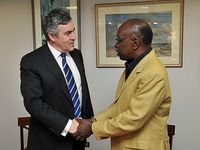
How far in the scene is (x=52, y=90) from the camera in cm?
183

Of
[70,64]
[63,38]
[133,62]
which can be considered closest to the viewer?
[133,62]

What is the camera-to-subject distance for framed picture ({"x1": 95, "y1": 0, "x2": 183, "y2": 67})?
2.59 m

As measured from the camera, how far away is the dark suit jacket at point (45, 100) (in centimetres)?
178

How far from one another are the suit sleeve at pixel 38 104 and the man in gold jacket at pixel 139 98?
248mm

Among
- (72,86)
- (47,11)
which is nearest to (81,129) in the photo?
(72,86)

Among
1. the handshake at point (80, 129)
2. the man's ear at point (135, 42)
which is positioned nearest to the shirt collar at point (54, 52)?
the handshake at point (80, 129)

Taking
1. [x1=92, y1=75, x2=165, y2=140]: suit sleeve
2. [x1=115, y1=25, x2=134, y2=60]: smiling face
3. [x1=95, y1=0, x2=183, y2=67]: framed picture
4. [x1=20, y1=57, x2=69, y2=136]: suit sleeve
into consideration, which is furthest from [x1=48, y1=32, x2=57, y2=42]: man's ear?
[x1=95, y1=0, x2=183, y2=67]: framed picture

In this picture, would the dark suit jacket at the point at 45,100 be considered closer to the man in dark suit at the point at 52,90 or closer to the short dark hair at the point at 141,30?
the man in dark suit at the point at 52,90

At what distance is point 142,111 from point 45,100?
658mm

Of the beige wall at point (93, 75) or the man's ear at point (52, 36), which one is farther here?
the beige wall at point (93, 75)

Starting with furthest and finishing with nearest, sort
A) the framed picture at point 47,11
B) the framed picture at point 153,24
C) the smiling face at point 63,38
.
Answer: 1. the framed picture at point 47,11
2. the framed picture at point 153,24
3. the smiling face at point 63,38

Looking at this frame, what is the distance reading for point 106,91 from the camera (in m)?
2.88
